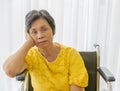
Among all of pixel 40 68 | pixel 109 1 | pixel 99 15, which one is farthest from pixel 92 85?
pixel 109 1

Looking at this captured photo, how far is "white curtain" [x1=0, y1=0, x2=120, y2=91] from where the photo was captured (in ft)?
6.83

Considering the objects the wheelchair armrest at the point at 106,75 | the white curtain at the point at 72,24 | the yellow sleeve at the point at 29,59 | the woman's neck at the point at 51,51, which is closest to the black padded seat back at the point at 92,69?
the wheelchair armrest at the point at 106,75

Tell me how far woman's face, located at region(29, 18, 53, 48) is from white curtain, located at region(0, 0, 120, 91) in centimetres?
76

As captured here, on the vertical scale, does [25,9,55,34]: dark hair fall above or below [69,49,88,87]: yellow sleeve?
above

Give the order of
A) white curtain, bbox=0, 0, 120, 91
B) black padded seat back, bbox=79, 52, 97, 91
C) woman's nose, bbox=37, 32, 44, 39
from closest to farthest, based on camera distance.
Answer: woman's nose, bbox=37, 32, 44, 39 < black padded seat back, bbox=79, 52, 97, 91 < white curtain, bbox=0, 0, 120, 91

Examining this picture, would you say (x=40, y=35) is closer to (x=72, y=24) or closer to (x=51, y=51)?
(x=51, y=51)

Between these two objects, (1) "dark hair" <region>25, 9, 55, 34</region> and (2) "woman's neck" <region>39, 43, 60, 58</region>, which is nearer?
(1) "dark hair" <region>25, 9, 55, 34</region>

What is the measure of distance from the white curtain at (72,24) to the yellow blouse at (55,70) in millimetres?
693

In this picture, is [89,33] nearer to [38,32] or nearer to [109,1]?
[109,1]

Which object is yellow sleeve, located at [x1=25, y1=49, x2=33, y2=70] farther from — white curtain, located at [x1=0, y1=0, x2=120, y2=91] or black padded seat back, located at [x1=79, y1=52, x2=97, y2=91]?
white curtain, located at [x1=0, y1=0, x2=120, y2=91]

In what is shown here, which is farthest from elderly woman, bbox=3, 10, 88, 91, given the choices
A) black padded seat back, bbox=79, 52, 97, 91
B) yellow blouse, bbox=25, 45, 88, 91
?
black padded seat back, bbox=79, 52, 97, 91

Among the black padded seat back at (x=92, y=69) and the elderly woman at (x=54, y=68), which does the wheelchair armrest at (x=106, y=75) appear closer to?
the black padded seat back at (x=92, y=69)

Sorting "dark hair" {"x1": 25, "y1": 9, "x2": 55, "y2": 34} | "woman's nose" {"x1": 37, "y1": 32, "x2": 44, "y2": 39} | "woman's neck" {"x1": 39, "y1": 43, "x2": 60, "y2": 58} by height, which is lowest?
"woman's neck" {"x1": 39, "y1": 43, "x2": 60, "y2": 58}

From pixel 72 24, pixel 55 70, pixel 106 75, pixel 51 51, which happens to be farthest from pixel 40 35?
pixel 72 24
